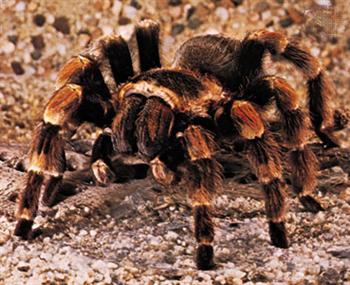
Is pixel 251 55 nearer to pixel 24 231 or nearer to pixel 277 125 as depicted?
pixel 277 125

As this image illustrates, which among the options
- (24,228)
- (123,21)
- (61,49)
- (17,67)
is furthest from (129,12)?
(24,228)

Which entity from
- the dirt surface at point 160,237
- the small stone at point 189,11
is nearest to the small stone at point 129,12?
the small stone at point 189,11

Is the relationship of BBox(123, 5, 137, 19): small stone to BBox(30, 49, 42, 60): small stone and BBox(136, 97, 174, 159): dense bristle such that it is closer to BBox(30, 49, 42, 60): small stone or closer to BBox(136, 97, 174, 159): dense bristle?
BBox(30, 49, 42, 60): small stone

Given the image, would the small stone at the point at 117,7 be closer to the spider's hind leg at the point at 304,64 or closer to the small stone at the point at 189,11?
the small stone at the point at 189,11

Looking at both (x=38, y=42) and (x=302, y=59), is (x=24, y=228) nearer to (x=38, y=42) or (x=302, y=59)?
(x=302, y=59)

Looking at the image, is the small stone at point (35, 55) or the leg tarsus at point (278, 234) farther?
the small stone at point (35, 55)
